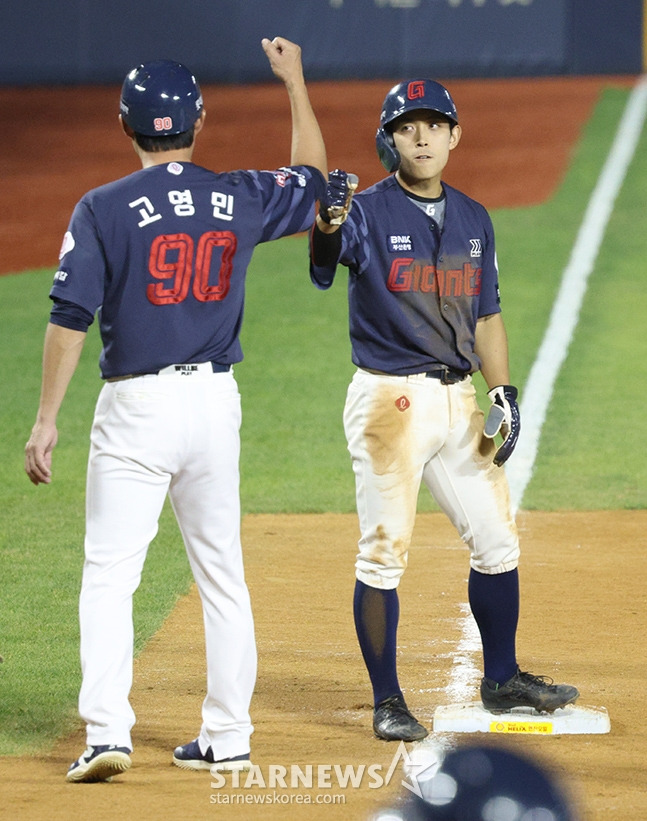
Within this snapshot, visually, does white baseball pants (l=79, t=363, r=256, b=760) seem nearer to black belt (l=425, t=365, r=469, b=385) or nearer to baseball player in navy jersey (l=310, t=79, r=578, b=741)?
baseball player in navy jersey (l=310, t=79, r=578, b=741)

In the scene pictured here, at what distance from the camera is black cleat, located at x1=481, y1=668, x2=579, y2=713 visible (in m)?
4.74

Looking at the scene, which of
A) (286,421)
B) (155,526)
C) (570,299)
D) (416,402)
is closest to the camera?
(155,526)

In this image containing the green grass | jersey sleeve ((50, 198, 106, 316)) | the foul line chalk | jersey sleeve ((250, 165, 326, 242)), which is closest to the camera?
jersey sleeve ((50, 198, 106, 316))

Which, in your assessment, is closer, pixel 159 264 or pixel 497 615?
pixel 159 264

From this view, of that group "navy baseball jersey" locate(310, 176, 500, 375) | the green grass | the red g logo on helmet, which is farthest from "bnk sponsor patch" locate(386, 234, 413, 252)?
the green grass

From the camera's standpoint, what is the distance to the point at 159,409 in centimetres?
414

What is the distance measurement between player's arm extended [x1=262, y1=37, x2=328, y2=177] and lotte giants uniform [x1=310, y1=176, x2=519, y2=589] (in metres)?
0.25

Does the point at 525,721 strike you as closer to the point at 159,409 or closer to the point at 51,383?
the point at 159,409

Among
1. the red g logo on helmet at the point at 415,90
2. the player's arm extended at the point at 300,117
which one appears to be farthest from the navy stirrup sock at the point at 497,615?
the red g logo on helmet at the point at 415,90

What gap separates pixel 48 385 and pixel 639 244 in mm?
12656

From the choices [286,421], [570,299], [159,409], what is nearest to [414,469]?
[159,409]

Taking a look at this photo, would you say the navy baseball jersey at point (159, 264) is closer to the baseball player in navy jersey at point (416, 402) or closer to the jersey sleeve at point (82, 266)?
the jersey sleeve at point (82, 266)

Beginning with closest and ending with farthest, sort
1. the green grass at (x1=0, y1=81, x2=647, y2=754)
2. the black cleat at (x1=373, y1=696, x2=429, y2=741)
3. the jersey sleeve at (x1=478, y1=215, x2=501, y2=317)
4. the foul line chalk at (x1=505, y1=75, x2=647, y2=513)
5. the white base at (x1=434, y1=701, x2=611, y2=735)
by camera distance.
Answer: the black cleat at (x1=373, y1=696, x2=429, y2=741) < the white base at (x1=434, y1=701, x2=611, y2=735) < the jersey sleeve at (x1=478, y1=215, x2=501, y2=317) < the green grass at (x1=0, y1=81, x2=647, y2=754) < the foul line chalk at (x1=505, y1=75, x2=647, y2=513)

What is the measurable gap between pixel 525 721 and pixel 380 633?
56 cm
